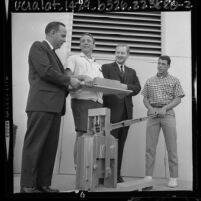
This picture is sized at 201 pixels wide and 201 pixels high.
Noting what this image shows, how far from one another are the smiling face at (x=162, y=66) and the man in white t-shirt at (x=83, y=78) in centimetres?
49

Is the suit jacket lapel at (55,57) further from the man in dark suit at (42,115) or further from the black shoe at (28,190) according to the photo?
the black shoe at (28,190)

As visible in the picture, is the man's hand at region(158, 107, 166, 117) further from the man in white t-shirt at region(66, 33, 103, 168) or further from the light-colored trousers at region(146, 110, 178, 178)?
the man in white t-shirt at region(66, 33, 103, 168)

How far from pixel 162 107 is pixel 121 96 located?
350mm

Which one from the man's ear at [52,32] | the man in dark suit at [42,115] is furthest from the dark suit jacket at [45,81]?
the man's ear at [52,32]

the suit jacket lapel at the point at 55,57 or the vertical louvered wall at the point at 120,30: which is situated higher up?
the vertical louvered wall at the point at 120,30

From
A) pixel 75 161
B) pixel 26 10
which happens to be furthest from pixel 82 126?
pixel 26 10

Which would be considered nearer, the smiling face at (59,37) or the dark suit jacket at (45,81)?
the dark suit jacket at (45,81)

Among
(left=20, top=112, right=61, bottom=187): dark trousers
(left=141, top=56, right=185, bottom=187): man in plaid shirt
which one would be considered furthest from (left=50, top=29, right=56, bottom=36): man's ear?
(left=141, top=56, right=185, bottom=187): man in plaid shirt

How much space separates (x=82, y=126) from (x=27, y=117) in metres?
0.44

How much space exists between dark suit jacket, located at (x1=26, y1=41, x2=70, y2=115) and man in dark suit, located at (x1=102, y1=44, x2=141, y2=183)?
0.37 meters

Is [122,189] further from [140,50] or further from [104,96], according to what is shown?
[140,50]

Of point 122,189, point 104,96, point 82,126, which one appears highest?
point 104,96

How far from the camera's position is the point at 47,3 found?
317cm

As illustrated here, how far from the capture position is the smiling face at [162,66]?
10.4ft
